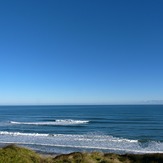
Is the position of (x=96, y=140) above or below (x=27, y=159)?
below

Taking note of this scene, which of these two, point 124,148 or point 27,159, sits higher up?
point 27,159

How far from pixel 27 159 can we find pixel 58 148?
19946 mm

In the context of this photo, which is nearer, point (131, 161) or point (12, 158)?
point (12, 158)

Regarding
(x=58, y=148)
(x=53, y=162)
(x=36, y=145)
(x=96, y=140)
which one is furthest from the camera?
(x=96, y=140)

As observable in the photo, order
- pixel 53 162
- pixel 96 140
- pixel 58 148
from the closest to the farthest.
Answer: pixel 53 162, pixel 58 148, pixel 96 140

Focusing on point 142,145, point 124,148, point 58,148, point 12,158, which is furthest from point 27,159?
point 142,145

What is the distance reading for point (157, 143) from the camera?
38844 mm

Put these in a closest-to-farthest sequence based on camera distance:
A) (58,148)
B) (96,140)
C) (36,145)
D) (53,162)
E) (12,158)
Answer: (12,158) < (53,162) < (58,148) < (36,145) < (96,140)

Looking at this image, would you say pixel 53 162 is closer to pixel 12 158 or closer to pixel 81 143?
pixel 12 158

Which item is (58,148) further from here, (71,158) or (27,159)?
(27,159)

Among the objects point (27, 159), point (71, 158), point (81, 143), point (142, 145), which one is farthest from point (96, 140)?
point (27, 159)

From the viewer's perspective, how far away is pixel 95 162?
1573cm

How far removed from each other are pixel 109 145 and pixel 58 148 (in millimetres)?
6979

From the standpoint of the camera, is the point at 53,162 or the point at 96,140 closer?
the point at 53,162
